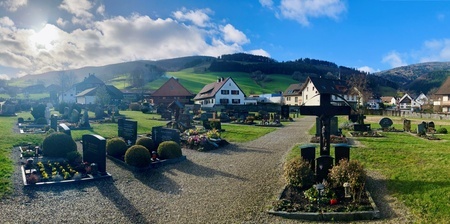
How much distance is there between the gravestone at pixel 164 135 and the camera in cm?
1900

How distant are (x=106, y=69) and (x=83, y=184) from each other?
194764 millimetres

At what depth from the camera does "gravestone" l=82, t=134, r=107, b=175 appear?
13.9 meters

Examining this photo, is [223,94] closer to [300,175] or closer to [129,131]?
[129,131]

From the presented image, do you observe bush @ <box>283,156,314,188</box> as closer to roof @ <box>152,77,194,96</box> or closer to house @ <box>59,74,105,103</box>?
roof @ <box>152,77,194,96</box>

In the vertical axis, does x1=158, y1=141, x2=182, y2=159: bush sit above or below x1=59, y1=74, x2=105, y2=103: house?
below

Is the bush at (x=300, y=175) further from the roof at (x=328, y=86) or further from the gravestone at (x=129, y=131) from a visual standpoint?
the roof at (x=328, y=86)

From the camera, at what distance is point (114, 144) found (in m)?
17.5

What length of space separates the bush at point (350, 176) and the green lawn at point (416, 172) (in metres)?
1.20

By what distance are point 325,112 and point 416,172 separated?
4.13m

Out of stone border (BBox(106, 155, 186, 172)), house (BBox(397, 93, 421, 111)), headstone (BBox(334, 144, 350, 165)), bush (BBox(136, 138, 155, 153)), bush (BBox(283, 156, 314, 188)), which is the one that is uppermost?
house (BBox(397, 93, 421, 111))

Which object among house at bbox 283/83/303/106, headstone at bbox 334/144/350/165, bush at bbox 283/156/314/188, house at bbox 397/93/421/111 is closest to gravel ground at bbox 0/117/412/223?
bush at bbox 283/156/314/188

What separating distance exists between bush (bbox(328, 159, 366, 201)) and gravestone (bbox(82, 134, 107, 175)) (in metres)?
8.89

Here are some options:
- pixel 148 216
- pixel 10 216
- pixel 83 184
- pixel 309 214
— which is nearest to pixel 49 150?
pixel 83 184

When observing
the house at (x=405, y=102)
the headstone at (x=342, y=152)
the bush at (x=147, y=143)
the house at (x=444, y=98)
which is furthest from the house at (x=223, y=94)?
the headstone at (x=342, y=152)
